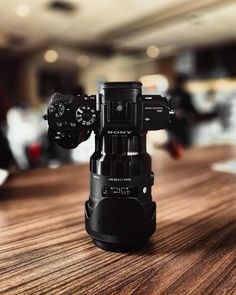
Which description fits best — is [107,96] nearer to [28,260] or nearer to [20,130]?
[28,260]

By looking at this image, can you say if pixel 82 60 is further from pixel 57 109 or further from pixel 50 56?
pixel 57 109

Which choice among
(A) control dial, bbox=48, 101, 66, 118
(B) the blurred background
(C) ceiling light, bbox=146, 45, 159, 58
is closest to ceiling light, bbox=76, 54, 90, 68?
(B) the blurred background

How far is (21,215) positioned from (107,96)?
1.12 feet

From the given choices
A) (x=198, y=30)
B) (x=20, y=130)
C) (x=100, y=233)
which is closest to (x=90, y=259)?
(x=100, y=233)

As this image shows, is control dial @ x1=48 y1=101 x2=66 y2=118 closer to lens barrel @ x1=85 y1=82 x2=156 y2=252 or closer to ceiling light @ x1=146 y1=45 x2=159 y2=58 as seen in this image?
lens barrel @ x1=85 y1=82 x2=156 y2=252

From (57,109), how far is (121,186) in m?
0.14

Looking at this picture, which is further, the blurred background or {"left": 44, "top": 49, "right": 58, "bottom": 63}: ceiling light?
{"left": 44, "top": 49, "right": 58, "bottom": 63}: ceiling light

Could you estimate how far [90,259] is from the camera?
0.43 metres

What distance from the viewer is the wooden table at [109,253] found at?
37cm

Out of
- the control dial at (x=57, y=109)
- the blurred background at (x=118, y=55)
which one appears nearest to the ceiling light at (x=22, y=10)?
the blurred background at (x=118, y=55)

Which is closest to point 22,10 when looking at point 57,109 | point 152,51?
point 152,51

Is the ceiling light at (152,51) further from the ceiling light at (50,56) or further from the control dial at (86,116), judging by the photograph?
the control dial at (86,116)

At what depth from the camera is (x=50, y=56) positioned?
740 cm

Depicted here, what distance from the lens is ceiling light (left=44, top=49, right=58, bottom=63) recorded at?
7.05 m
